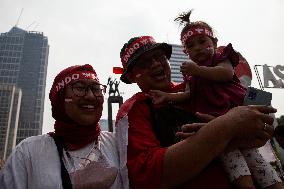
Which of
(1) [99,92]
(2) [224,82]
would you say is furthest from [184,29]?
(1) [99,92]

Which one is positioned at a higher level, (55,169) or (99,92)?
(99,92)

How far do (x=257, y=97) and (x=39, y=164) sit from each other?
72.8 inches

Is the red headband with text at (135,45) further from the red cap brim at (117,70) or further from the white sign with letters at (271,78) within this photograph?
the white sign with letters at (271,78)

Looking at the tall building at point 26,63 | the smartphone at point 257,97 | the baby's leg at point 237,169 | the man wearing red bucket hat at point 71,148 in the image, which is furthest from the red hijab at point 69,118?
the tall building at point 26,63

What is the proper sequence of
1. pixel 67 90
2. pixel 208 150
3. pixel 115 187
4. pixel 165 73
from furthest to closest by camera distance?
pixel 67 90 → pixel 165 73 → pixel 115 187 → pixel 208 150

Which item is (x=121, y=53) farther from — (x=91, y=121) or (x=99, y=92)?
(x=91, y=121)

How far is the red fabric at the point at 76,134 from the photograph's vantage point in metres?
2.92

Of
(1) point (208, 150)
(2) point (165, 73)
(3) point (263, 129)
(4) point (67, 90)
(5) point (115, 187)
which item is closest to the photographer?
(1) point (208, 150)

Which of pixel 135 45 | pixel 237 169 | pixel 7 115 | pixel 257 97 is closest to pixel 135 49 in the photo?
pixel 135 45

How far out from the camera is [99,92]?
3.17 meters

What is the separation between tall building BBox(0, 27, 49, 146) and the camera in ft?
521

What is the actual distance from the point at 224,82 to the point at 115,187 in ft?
4.16

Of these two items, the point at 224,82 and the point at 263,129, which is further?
the point at 224,82

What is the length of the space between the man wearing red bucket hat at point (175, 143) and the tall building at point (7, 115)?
123382 millimetres
